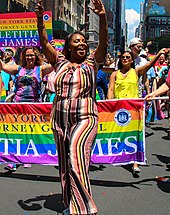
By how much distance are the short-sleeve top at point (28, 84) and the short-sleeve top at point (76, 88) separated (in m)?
2.07

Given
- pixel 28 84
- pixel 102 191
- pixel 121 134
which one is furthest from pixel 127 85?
pixel 102 191

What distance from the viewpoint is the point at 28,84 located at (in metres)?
5.84

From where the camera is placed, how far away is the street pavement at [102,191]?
447 cm

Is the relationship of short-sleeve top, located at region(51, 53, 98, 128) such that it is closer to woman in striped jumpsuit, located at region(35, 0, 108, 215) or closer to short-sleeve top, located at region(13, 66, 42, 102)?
woman in striped jumpsuit, located at region(35, 0, 108, 215)

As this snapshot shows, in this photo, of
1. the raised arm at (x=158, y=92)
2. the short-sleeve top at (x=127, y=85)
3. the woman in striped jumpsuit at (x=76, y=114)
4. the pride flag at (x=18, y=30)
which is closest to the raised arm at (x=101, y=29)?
the woman in striped jumpsuit at (x=76, y=114)

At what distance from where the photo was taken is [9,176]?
584cm

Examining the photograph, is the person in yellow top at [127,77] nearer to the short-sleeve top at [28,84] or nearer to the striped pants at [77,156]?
the short-sleeve top at [28,84]

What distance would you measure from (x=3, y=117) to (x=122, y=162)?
1.70 meters

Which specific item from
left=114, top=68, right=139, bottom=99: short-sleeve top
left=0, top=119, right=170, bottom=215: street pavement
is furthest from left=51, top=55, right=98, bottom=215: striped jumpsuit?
left=114, top=68, right=139, bottom=99: short-sleeve top

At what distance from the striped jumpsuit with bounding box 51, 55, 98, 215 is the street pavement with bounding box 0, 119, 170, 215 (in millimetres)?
793

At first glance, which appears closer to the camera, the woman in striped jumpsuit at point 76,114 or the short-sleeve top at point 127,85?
the woman in striped jumpsuit at point 76,114

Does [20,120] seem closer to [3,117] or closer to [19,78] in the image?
[3,117]

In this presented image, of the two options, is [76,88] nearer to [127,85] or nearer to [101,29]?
[101,29]

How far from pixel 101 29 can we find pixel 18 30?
21.2ft
